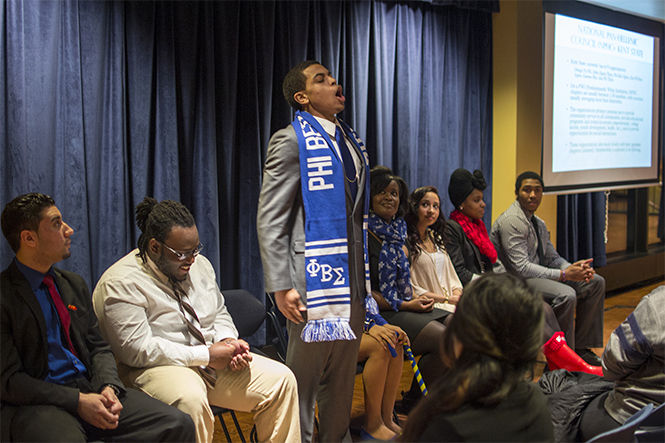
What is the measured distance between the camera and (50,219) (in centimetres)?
201

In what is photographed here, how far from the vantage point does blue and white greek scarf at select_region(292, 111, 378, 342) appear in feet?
6.93

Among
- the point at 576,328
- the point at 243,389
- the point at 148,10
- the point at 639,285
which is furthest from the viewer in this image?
the point at 639,285

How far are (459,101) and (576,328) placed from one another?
186 cm

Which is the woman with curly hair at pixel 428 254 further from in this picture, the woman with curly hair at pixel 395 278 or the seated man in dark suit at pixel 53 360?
the seated man in dark suit at pixel 53 360

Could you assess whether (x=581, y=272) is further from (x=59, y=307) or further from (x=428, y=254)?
(x=59, y=307)

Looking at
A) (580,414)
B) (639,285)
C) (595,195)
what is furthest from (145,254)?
(639,285)

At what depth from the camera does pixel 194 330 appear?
2.30m

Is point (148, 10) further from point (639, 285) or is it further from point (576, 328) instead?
point (639, 285)

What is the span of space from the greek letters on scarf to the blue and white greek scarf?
92cm

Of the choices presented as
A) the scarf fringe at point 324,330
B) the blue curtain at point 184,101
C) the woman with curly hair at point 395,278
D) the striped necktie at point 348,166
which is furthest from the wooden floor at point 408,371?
the striped necktie at point 348,166

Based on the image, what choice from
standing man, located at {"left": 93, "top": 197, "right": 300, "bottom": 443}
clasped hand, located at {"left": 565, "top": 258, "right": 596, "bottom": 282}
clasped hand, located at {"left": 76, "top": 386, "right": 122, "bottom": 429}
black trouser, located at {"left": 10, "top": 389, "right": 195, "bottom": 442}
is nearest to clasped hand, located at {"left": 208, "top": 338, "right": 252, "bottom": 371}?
standing man, located at {"left": 93, "top": 197, "right": 300, "bottom": 443}

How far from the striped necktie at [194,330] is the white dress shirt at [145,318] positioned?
16 mm

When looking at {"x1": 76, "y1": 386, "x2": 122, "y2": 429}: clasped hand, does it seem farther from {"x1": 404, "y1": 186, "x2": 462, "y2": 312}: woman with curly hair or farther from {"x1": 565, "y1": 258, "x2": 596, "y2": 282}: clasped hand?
{"x1": 565, "y1": 258, "x2": 596, "y2": 282}: clasped hand

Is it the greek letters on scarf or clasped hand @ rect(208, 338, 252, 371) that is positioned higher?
the greek letters on scarf
